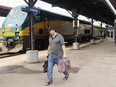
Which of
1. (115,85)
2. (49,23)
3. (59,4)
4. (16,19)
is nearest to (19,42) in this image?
(16,19)

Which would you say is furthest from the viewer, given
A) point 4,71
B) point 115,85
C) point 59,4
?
point 59,4

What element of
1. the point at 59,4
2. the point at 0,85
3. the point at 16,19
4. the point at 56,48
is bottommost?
the point at 0,85

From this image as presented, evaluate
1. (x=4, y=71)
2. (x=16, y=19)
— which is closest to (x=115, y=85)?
(x=4, y=71)

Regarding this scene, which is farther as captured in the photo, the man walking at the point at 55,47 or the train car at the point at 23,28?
the train car at the point at 23,28

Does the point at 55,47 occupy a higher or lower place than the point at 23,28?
lower

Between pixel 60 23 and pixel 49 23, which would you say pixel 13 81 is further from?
pixel 60 23

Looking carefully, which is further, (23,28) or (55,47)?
(23,28)

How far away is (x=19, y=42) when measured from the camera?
19422mm

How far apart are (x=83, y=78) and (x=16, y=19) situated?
488 inches

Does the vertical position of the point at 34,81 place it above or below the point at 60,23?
below

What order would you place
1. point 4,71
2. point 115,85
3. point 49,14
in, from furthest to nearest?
1. point 49,14
2. point 4,71
3. point 115,85

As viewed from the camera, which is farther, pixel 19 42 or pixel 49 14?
pixel 49 14

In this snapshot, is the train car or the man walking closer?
the man walking

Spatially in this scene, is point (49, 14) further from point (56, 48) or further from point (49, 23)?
point (56, 48)
